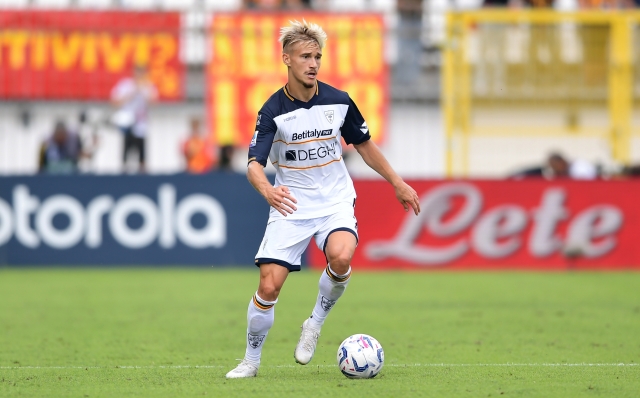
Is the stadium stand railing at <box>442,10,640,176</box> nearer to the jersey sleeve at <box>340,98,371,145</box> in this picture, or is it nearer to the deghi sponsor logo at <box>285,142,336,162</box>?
the jersey sleeve at <box>340,98,371,145</box>

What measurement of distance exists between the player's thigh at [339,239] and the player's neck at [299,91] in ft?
2.80

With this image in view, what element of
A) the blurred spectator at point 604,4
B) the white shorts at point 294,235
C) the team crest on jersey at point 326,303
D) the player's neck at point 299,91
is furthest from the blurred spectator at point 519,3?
the team crest on jersey at point 326,303

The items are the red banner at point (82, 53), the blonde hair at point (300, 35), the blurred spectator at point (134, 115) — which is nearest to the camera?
the blonde hair at point (300, 35)

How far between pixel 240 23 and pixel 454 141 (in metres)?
5.25

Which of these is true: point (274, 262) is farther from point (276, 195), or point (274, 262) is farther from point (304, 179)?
point (304, 179)

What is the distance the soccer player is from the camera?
283 inches

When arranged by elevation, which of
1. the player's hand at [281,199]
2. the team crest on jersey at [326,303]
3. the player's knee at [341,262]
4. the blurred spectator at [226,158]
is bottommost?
the blurred spectator at [226,158]

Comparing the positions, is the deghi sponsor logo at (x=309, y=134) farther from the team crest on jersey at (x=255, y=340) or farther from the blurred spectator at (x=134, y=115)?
the blurred spectator at (x=134, y=115)

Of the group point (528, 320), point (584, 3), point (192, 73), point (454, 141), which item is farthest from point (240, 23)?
point (528, 320)

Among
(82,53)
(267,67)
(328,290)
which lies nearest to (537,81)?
(267,67)

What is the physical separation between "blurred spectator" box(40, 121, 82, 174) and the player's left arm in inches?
426

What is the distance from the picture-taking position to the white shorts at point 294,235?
23.9ft

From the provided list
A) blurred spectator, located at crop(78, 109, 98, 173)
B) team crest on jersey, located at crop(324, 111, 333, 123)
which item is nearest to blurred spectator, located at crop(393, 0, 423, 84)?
blurred spectator, located at crop(78, 109, 98, 173)

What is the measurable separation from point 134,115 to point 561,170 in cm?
728
